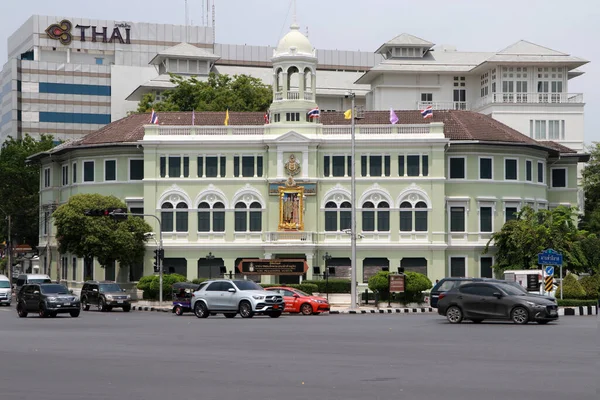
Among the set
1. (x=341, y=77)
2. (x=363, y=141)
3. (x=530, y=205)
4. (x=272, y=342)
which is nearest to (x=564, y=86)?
(x=530, y=205)

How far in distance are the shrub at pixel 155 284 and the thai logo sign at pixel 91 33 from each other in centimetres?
7942

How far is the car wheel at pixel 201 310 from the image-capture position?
46.8 meters

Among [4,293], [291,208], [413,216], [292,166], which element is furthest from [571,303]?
[4,293]

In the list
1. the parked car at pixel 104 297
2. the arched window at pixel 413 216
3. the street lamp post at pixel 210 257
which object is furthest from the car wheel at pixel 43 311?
the arched window at pixel 413 216

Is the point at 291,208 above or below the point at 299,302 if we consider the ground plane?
above

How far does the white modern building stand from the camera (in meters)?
95.5

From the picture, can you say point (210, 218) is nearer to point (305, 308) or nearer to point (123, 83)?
point (305, 308)

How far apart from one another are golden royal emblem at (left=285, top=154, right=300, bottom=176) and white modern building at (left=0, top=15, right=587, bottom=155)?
15.8 ft

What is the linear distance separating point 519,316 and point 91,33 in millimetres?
113741

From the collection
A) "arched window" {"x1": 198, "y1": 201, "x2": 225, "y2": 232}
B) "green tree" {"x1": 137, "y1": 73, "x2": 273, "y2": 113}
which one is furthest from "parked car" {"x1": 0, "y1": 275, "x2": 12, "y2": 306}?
"green tree" {"x1": 137, "y1": 73, "x2": 273, "y2": 113}

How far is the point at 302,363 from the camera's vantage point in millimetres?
22938

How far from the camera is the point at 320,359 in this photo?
23891 millimetres

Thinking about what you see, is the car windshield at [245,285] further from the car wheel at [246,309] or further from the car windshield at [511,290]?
the car windshield at [511,290]

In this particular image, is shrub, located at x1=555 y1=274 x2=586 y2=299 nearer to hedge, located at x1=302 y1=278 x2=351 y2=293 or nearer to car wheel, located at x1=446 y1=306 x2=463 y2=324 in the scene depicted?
car wheel, located at x1=446 y1=306 x2=463 y2=324
